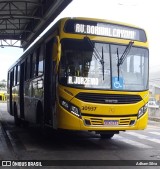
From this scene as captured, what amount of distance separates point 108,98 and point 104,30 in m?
1.86

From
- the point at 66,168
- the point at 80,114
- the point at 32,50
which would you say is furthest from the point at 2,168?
the point at 32,50

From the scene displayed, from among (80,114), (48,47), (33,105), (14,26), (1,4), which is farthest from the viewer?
(14,26)

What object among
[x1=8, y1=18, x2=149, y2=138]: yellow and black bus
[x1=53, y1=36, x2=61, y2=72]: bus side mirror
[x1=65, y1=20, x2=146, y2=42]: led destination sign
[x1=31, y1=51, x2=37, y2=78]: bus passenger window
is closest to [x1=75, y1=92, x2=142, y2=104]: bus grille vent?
[x1=8, y1=18, x2=149, y2=138]: yellow and black bus

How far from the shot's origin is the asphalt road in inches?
347

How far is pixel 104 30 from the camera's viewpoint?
34.8 feet

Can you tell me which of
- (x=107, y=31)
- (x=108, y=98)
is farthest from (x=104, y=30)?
(x=108, y=98)

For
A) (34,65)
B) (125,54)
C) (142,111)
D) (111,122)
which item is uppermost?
(125,54)

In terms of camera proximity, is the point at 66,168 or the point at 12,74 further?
the point at 12,74

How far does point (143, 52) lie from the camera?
10.9m

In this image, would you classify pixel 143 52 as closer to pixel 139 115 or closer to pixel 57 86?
pixel 139 115

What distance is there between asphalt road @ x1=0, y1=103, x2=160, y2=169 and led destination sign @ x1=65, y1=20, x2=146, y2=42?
3075 millimetres

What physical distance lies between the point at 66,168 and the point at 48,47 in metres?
4.28

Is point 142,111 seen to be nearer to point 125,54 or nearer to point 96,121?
point 96,121

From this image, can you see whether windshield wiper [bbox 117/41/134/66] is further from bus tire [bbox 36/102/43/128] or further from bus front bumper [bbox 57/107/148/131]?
bus tire [bbox 36/102/43/128]
